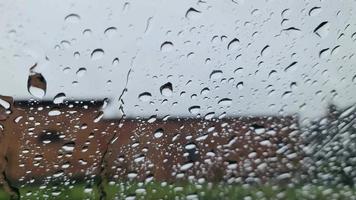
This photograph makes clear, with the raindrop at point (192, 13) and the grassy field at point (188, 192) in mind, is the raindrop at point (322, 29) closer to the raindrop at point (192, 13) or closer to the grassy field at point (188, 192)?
the raindrop at point (192, 13)

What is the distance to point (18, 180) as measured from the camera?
8.77ft

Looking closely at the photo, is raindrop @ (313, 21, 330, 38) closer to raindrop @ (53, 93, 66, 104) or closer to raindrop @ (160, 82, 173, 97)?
raindrop @ (160, 82, 173, 97)

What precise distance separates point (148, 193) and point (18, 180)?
2.07 feet

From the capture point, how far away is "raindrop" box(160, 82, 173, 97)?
9.72 ft

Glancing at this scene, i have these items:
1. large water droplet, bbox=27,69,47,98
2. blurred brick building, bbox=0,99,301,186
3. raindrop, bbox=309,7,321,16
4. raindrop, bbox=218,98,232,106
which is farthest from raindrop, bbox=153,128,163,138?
raindrop, bbox=309,7,321,16

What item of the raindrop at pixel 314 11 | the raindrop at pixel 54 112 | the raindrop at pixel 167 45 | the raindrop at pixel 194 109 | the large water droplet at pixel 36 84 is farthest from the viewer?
the raindrop at pixel 314 11

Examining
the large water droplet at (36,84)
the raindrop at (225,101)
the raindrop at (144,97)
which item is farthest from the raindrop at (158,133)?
the large water droplet at (36,84)

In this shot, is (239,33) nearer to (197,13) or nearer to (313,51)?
(197,13)

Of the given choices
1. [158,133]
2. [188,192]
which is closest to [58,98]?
[158,133]

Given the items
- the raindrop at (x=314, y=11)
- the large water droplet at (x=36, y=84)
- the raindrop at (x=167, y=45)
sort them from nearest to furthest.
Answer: the large water droplet at (x=36, y=84), the raindrop at (x=167, y=45), the raindrop at (x=314, y=11)

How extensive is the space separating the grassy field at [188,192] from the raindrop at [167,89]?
45cm

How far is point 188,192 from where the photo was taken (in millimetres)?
3035

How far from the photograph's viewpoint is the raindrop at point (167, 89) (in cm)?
296

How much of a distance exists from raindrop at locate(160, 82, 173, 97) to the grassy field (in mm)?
450
